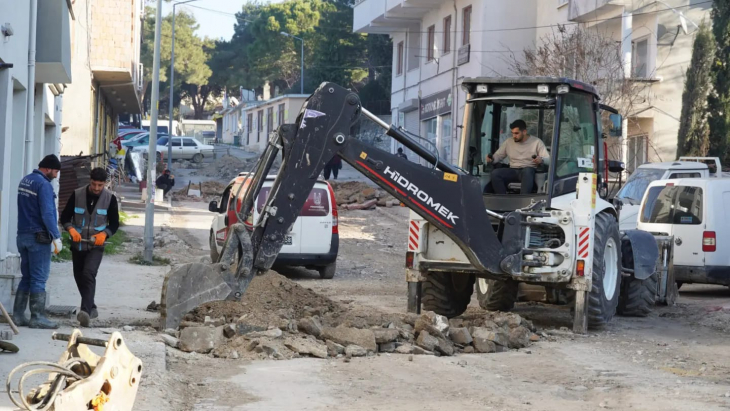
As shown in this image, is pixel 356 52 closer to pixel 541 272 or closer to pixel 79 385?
pixel 541 272

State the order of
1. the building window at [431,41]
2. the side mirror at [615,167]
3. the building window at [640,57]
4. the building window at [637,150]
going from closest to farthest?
the side mirror at [615,167] → the building window at [640,57] → the building window at [637,150] → the building window at [431,41]

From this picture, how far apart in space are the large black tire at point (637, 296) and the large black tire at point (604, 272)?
0.73m

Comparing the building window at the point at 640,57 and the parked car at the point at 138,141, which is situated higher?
the building window at the point at 640,57

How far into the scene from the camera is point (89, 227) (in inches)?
466

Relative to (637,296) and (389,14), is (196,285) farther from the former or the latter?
(389,14)

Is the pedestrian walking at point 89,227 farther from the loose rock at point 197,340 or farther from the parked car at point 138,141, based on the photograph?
the parked car at point 138,141

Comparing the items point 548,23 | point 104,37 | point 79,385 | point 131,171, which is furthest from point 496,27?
point 79,385

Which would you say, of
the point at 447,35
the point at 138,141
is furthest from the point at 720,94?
the point at 138,141

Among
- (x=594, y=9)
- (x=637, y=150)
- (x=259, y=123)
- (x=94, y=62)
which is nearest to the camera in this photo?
(x=594, y=9)

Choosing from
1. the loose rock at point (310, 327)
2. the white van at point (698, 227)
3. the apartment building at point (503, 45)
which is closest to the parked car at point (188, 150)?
the apartment building at point (503, 45)

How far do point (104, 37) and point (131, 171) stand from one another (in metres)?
14.2

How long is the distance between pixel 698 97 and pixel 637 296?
1566 cm

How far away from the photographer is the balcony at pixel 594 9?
29.7 meters

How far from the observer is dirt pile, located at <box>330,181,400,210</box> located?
35100 millimetres
